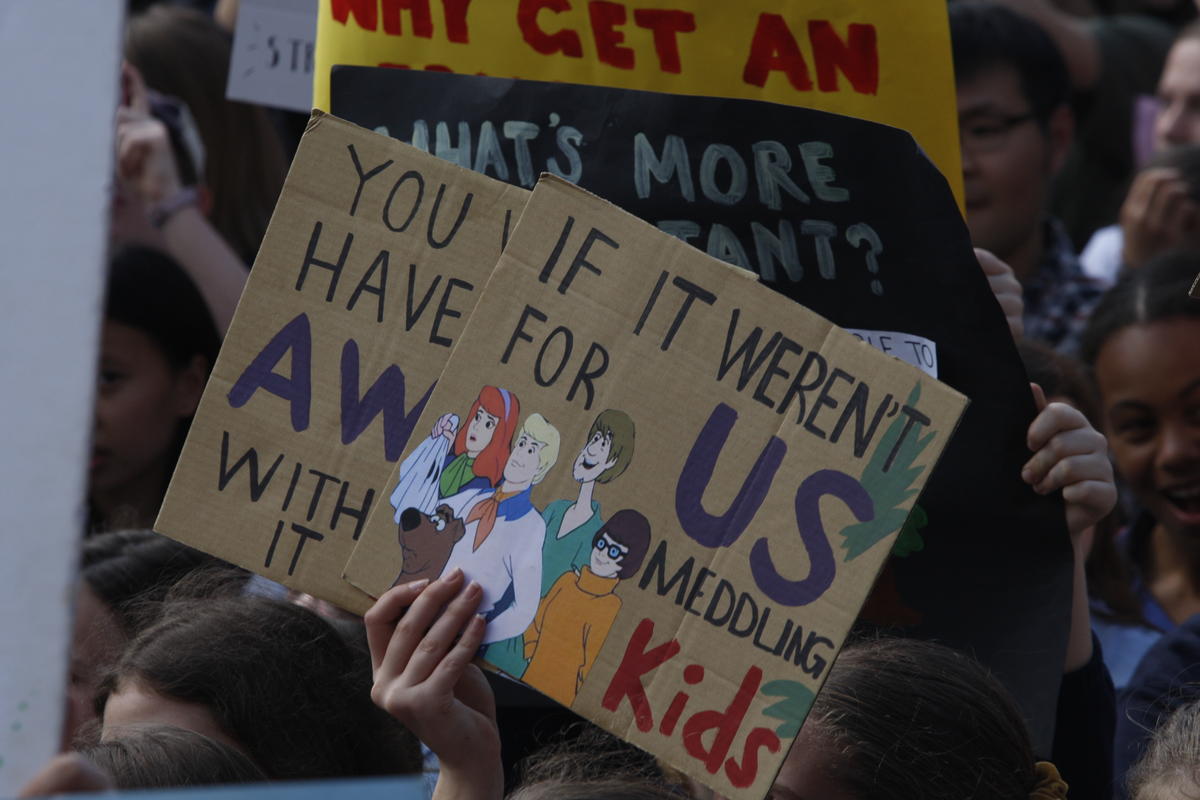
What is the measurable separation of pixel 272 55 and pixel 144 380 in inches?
28.6

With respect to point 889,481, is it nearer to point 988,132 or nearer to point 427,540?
point 427,540

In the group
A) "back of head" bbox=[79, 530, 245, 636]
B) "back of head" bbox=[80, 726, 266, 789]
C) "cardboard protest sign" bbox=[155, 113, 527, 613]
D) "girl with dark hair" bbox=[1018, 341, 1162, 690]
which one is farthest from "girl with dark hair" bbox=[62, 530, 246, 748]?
"girl with dark hair" bbox=[1018, 341, 1162, 690]

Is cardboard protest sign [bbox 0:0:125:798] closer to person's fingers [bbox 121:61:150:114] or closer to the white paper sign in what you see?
the white paper sign

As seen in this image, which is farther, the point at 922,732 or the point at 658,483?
the point at 922,732

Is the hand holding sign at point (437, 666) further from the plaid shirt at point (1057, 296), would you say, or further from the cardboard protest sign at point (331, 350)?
the plaid shirt at point (1057, 296)

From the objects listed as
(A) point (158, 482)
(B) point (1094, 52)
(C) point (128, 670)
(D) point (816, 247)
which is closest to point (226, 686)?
(C) point (128, 670)

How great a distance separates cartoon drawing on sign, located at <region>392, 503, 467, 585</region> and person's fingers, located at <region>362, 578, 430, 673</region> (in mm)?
13

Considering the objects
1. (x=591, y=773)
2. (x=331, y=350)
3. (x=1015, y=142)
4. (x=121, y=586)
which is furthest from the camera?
(x=1015, y=142)

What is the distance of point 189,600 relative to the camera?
8.06ft

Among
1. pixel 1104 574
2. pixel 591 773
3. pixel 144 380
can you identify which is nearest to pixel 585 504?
pixel 591 773

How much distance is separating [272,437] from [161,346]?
5.67ft

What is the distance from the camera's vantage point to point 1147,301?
3.26m

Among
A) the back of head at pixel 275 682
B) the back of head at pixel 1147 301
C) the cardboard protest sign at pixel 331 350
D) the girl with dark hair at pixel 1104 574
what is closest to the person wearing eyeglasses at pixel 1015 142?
the back of head at pixel 1147 301

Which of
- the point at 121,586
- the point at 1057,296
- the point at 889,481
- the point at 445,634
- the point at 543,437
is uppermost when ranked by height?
the point at 1057,296
